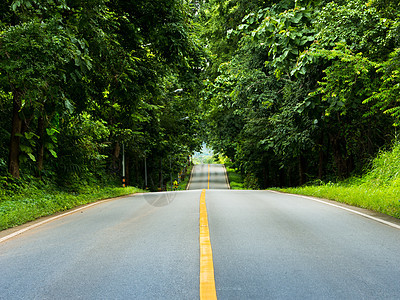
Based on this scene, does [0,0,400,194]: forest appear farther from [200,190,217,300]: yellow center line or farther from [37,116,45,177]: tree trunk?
[200,190,217,300]: yellow center line

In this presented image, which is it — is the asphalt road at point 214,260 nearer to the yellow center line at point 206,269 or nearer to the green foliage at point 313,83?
the yellow center line at point 206,269

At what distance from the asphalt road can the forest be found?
310 centimetres

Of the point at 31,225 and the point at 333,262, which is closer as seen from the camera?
the point at 333,262

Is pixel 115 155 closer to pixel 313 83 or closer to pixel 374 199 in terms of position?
pixel 313 83

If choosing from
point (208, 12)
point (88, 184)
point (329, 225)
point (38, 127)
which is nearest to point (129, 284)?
point (329, 225)

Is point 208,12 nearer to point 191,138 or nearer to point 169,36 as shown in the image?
point 191,138

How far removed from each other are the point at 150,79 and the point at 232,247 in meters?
8.76

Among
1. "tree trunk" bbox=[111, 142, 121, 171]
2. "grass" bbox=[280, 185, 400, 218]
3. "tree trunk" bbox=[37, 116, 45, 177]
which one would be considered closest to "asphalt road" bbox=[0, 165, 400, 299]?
"grass" bbox=[280, 185, 400, 218]

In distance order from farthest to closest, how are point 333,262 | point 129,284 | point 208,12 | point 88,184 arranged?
point 208,12, point 88,184, point 333,262, point 129,284

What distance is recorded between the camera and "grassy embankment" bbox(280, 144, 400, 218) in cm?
943

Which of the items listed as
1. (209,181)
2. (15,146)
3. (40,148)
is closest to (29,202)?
(15,146)

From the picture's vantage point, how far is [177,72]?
45.0ft

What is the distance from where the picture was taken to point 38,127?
1420cm

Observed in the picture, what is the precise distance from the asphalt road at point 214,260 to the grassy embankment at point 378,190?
6.48 feet
